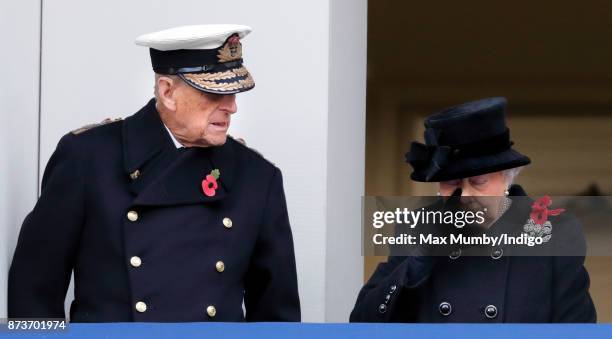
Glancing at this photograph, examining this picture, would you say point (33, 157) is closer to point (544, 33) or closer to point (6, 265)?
point (6, 265)

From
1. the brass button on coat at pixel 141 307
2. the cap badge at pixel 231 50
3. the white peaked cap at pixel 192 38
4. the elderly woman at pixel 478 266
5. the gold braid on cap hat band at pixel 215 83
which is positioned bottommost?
the brass button on coat at pixel 141 307

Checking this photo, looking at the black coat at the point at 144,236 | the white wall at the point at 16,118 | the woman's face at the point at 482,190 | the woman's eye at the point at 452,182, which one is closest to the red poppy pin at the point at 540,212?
the woman's face at the point at 482,190

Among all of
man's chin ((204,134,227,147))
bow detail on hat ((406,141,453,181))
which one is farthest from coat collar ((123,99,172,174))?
bow detail on hat ((406,141,453,181))

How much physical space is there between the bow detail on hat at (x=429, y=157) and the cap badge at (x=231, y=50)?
1.66ft

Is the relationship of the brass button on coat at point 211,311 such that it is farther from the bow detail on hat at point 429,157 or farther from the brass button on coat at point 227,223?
the bow detail on hat at point 429,157

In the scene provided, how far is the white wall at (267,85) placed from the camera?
5434 millimetres

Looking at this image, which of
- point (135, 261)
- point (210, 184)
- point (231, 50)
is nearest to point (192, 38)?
point (231, 50)

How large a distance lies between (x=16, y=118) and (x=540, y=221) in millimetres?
1476

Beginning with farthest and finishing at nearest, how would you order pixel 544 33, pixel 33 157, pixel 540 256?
pixel 544 33 → pixel 33 157 → pixel 540 256

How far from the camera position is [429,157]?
15.5ft

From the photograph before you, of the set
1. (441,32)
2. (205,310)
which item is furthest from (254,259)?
(441,32)

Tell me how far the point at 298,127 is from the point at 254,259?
0.68 meters

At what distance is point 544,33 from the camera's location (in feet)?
29.7
